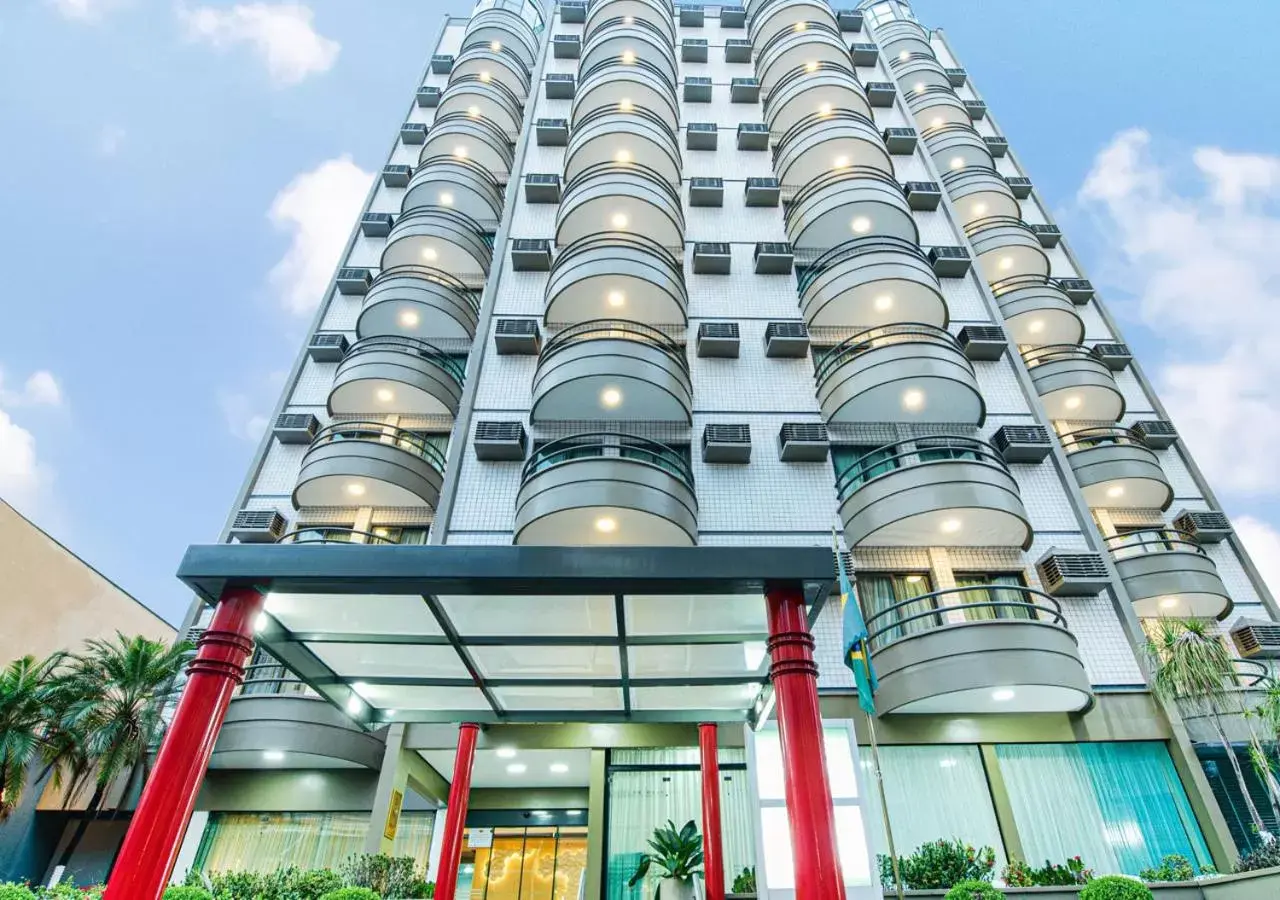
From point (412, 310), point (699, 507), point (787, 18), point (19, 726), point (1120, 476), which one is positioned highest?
point (787, 18)

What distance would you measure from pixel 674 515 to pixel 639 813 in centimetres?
561

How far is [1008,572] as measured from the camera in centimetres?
1471

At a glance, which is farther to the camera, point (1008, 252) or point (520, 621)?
point (1008, 252)

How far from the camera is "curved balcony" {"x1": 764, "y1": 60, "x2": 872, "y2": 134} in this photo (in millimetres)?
23828

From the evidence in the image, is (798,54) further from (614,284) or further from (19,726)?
(19,726)

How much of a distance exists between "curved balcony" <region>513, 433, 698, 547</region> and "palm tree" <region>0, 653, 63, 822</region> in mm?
10736

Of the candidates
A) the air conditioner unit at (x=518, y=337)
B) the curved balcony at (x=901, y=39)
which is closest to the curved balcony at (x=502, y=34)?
the curved balcony at (x=901, y=39)

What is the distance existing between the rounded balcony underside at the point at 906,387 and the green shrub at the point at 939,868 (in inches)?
348

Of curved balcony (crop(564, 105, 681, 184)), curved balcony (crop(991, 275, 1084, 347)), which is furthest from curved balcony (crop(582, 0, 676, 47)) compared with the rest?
curved balcony (crop(991, 275, 1084, 347))

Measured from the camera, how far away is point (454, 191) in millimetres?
23125

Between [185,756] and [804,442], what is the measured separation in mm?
12892

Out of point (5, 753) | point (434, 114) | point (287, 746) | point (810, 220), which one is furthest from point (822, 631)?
point (434, 114)

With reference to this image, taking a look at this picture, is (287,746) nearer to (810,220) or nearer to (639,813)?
(639,813)

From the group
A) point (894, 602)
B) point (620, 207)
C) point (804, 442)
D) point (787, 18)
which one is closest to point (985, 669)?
point (894, 602)
